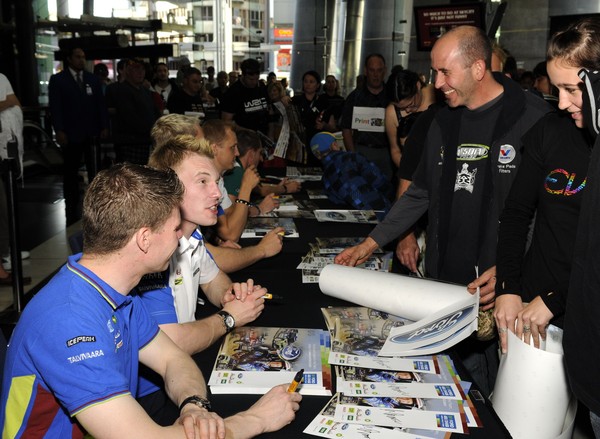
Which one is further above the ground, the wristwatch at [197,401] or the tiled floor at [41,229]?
the wristwatch at [197,401]

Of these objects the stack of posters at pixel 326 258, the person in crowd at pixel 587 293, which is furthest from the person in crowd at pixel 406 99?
the person in crowd at pixel 587 293

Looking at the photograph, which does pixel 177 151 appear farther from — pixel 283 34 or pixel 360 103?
pixel 283 34

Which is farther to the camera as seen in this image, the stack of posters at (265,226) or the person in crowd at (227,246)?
the stack of posters at (265,226)

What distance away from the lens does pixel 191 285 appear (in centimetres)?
192

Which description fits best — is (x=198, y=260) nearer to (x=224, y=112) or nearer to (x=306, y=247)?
(x=306, y=247)

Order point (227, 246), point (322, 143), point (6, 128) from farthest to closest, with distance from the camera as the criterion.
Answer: point (322, 143)
point (6, 128)
point (227, 246)

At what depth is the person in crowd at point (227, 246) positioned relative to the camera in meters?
2.41

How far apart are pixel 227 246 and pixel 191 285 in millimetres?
734

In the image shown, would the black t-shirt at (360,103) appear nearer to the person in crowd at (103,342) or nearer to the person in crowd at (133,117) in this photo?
the person in crowd at (133,117)

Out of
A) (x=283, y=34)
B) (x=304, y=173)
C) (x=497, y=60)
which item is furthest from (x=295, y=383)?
(x=283, y=34)

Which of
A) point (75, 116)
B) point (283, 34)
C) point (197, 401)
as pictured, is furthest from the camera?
point (283, 34)

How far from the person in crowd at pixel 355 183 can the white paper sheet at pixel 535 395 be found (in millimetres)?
2056

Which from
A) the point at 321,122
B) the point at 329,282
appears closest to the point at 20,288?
the point at 329,282

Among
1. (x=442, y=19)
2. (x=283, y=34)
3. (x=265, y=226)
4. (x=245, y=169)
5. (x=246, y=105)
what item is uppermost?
(x=283, y=34)
